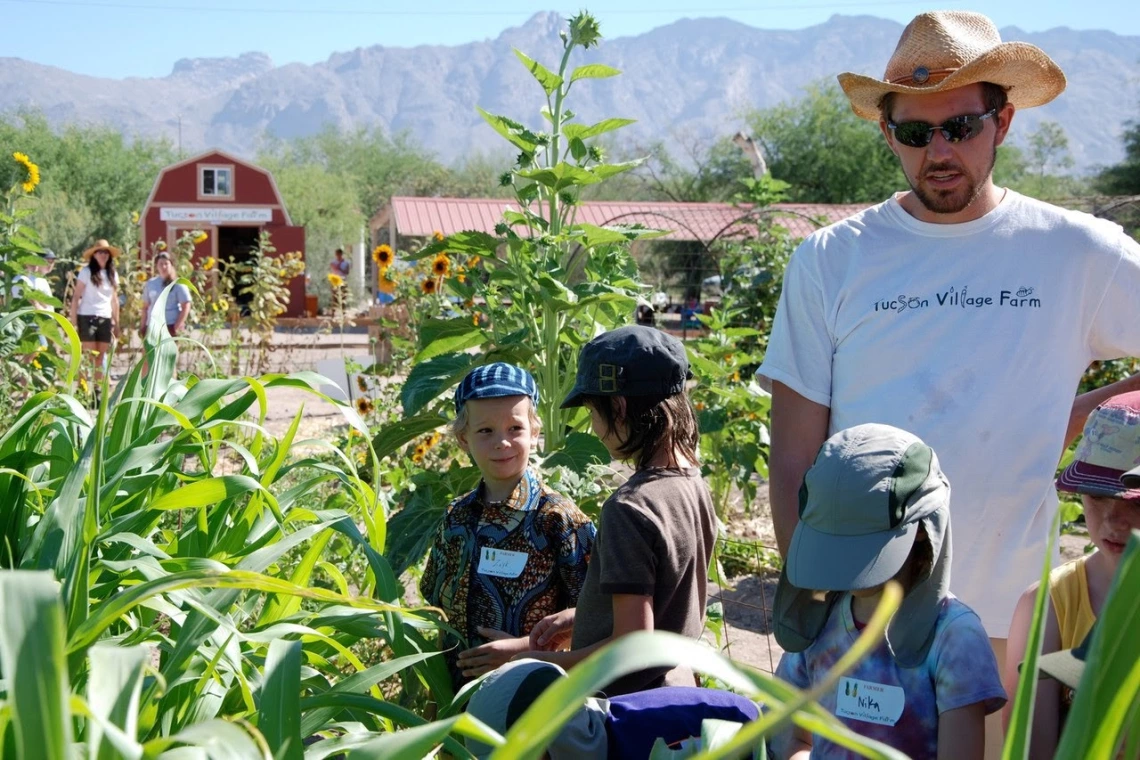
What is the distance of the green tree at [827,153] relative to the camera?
40312 millimetres

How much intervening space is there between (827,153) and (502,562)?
40904 millimetres

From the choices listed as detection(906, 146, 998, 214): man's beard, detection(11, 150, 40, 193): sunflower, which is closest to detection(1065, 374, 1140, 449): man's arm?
detection(906, 146, 998, 214): man's beard

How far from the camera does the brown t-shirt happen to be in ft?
6.73

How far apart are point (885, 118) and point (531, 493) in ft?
3.53

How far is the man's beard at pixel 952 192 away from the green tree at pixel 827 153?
37045 millimetres

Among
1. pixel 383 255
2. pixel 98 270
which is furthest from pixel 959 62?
pixel 98 270

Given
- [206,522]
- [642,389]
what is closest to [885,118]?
[642,389]

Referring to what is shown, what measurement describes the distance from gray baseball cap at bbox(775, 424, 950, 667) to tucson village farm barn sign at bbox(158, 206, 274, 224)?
114 feet

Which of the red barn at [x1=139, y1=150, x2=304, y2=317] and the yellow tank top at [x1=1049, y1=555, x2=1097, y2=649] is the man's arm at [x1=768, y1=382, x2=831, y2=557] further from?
the red barn at [x1=139, y1=150, x2=304, y2=317]

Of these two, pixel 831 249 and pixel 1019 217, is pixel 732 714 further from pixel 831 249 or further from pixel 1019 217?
pixel 1019 217

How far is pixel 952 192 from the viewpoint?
218cm

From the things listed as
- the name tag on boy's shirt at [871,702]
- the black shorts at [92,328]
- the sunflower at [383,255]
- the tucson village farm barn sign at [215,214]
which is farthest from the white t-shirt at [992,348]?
the tucson village farm barn sign at [215,214]

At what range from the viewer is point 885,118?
7.73 ft

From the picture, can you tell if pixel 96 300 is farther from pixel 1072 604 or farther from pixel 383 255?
pixel 1072 604
